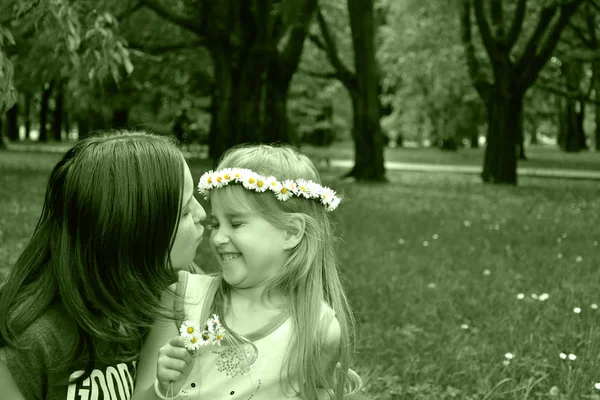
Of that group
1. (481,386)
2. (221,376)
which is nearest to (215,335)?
(221,376)

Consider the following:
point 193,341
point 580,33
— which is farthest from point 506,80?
point 193,341

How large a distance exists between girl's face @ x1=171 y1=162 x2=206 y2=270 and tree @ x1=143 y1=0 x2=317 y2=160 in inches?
502

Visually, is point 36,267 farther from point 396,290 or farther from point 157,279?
point 396,290

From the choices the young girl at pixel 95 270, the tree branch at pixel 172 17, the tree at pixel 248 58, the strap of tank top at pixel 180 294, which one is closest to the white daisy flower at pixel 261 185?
the young girl at pixel 95 270

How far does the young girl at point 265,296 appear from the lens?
8.17 feet

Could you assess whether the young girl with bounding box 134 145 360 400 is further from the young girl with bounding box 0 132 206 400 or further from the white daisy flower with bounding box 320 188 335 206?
the young girl with bounding box 0 132 206 400

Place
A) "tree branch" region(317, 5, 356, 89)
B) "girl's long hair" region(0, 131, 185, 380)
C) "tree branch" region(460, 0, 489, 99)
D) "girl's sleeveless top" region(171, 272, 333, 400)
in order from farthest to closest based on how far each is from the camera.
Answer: "tree branch" region(460, 0, 489, 99), "tree branch" region(317, 5, 356, 89), "girl's sleeveless top" region(171, 272, 333, 400), "girl's long hair" region(0, 131, 185, 380)

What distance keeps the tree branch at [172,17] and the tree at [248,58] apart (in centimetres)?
2

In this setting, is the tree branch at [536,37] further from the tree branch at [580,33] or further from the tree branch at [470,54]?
the tree branch at [580,33]

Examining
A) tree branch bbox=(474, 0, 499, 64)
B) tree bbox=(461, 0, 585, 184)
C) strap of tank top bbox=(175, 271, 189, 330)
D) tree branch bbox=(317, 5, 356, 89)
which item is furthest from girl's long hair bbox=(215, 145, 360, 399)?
tree branch bbox=(317, 5, 356, 89)

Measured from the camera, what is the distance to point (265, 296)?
2609mm

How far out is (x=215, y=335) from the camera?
88.4 inches

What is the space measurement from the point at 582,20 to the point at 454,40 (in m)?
3.72

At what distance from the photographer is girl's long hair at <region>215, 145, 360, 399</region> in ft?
8.22
